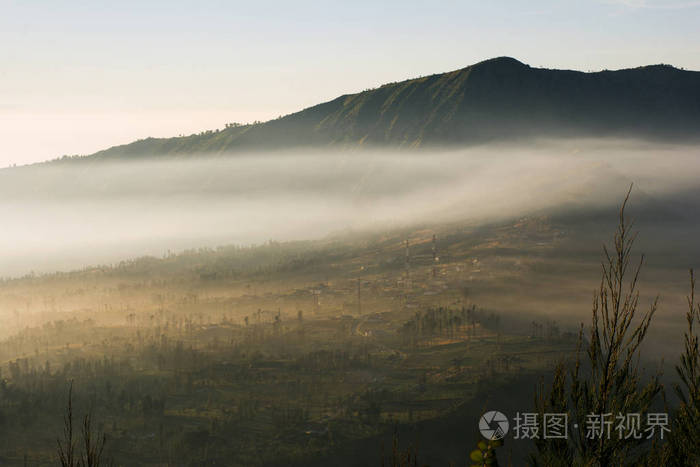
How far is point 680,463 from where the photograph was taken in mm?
37812

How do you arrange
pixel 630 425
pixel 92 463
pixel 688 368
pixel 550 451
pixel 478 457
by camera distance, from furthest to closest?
pixel 688 368
pixel 550 451
pixel 630 425
pixel 478 457
pixel 92 463

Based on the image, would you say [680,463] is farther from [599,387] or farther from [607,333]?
[607,333]

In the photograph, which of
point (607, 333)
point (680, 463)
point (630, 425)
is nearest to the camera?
point (607, 333)

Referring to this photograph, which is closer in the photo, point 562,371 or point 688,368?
point 562,371

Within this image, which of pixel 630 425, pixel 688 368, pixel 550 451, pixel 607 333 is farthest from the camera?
pixel 688 368

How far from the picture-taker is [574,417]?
30750 mm

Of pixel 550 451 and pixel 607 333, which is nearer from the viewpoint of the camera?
pixel 607 333

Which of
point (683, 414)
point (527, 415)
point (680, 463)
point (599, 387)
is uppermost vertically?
point (599, 387)

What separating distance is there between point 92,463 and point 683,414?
34201 mm

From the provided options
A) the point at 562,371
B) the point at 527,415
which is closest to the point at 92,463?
the point at 562,371

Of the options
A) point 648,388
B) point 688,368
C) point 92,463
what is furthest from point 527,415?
point 92,463

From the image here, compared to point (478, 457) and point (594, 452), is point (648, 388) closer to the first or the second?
point (594, 452)

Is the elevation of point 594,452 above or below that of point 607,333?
below

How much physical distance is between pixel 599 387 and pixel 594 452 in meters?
3.26
